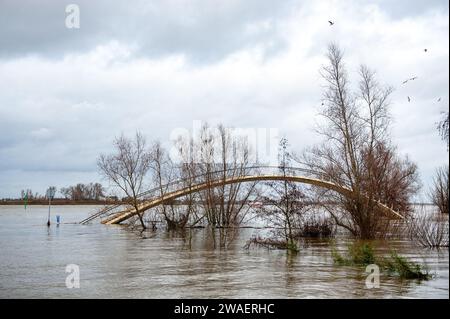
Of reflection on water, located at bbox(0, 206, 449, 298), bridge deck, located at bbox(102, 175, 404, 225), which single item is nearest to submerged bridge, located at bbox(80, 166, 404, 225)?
bridge deck, located at bbox(102, 175, 404, 225)

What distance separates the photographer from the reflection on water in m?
10.2

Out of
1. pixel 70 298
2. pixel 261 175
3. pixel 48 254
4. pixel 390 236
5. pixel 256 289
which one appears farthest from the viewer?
pixel 261 175

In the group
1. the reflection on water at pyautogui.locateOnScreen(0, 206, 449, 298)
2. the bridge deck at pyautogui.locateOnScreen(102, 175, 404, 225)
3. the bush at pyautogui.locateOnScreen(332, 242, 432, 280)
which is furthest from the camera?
the bridge deck at pyautogui.locateOnScreen(102, 175, 404, 225)

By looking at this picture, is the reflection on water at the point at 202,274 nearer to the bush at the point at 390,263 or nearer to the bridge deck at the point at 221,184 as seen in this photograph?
the bush at the point at 390,263

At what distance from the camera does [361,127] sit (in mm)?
23062

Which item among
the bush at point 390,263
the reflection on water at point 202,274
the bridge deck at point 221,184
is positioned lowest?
the reflection on water at point 202,274

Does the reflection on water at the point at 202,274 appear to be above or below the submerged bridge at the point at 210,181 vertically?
below

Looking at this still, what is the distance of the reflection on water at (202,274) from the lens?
10.2 m

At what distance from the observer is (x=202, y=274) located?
1298 cm

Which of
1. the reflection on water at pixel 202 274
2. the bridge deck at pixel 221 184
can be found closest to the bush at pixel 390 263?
the reflection on water at pixel 202 274

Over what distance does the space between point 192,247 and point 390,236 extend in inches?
359

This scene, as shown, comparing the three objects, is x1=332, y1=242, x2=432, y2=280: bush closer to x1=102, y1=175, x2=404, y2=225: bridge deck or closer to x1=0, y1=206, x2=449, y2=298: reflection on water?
x1=0, y1=206, x2=449, y2=298: reflection on water
